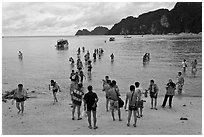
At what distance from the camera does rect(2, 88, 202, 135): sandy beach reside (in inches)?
399

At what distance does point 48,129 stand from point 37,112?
296cm

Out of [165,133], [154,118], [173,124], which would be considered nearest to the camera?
[165,133]

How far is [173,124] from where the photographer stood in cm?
1105

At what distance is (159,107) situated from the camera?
14070mm

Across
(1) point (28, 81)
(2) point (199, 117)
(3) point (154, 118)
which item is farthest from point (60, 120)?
(1) point (28, 81)

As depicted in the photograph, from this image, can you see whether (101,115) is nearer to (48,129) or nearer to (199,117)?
(48,129)

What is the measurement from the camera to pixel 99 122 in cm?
1115

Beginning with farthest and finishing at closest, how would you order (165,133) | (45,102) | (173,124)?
(45,102) < (173,124) < (165,133)

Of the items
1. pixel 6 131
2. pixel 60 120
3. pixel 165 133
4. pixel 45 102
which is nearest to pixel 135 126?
pixel 165 133

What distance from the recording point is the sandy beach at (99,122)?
33.2 feet

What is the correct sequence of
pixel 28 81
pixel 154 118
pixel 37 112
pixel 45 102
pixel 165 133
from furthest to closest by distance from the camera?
1. pixel 28 81
2. pixel 45 102
3. pixel 37 112
4. pixel 154 118
5. pixel 165 133

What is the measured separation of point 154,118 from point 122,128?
2142 mm

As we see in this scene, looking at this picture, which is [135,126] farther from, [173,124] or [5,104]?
[5,104]

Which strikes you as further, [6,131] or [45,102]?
[45,102]
